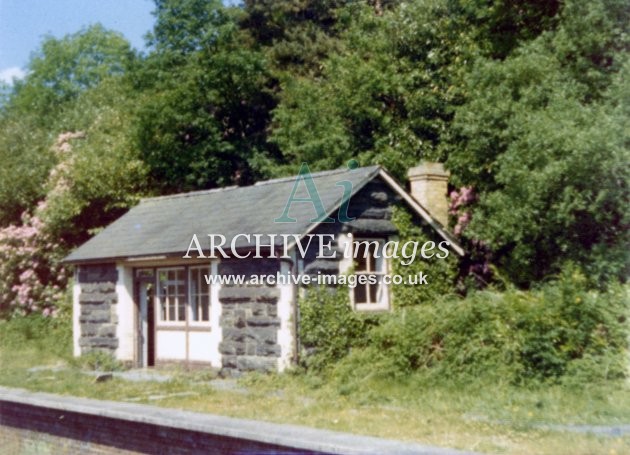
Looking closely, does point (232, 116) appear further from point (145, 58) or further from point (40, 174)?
point (40, 174)

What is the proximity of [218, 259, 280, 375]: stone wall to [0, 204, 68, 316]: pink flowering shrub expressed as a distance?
12.2 meters

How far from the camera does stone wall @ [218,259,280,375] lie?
1577 cm

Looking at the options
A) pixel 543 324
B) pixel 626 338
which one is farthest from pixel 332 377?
pixel 626 338

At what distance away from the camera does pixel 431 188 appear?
63.5 ft

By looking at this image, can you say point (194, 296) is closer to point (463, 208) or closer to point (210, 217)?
point (210, 217)

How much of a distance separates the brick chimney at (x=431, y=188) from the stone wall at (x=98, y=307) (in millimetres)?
7926

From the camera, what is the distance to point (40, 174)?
98.6 feet

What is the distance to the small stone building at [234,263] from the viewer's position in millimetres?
15883

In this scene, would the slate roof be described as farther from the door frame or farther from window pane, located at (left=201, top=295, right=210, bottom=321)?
window pane, located at (left=201, top=295, right=210, bottom=321)

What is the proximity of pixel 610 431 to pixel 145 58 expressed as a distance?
28433 mm

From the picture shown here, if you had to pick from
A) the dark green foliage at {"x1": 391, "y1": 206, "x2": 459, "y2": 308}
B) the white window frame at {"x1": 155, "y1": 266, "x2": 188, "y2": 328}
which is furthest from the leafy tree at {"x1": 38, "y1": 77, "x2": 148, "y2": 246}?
the dark green foliage at {"x1": 391, "y1": 206, "x2": 459, "y2": 308}

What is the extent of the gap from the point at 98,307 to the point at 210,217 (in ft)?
13.4

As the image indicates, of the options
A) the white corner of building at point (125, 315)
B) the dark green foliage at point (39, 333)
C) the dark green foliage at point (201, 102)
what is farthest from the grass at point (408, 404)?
the dark green foliage at point (201, 102)

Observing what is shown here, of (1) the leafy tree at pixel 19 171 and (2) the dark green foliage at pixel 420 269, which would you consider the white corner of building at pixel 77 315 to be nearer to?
(2) the dark green foliage at pixel 420 269
